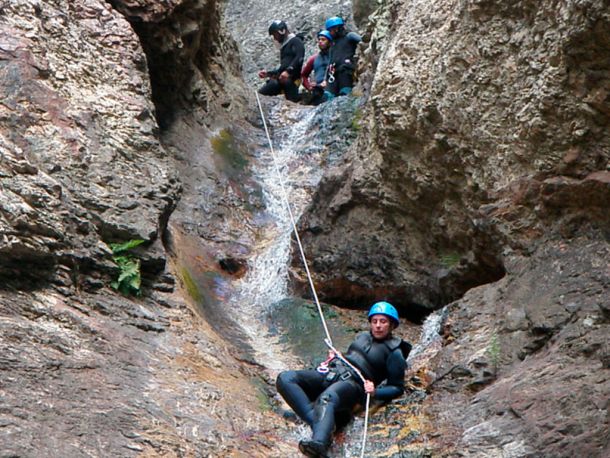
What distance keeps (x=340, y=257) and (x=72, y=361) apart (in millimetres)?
4598

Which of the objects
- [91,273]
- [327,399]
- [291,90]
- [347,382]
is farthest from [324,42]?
[327,399]

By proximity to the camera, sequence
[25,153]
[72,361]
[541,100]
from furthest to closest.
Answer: [25,153], [541,100], [72,361]

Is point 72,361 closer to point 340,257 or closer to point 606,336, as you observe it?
point 606,336

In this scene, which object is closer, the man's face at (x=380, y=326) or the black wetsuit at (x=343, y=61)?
the man's face at (x=380, y=326)

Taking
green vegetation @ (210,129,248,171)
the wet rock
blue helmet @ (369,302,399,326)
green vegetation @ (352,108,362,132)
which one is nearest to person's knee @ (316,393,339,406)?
the wet rock

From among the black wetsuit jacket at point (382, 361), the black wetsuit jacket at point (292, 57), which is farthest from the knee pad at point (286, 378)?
the black wetsuit jacket at point (292, 57)

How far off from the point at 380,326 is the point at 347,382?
2.45 ft

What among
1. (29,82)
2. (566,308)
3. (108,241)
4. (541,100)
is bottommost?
(108,241)

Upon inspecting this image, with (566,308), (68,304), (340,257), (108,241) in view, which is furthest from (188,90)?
(566,308)

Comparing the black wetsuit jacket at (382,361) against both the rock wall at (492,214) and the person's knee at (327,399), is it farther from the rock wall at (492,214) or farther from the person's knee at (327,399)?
the person's knee at (327,399)

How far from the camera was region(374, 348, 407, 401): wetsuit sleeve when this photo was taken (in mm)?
7184

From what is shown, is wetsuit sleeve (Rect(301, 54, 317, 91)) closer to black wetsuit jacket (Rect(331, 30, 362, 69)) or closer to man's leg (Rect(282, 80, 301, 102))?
man's leg (Rect(282, 80, 301, 102))

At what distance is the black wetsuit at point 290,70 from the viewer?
17844 millimetres

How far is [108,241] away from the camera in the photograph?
8.04m
